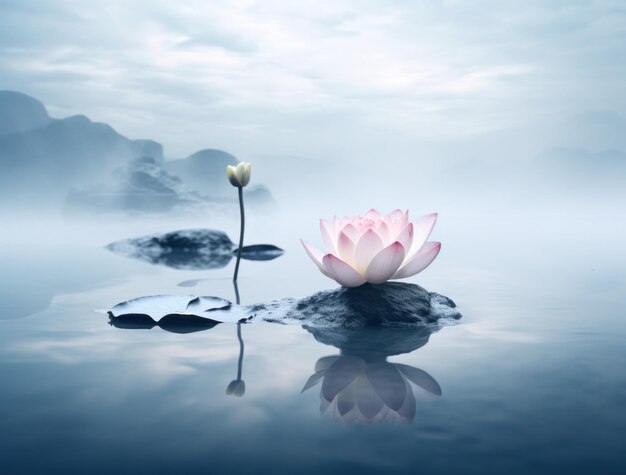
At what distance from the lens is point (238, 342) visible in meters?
2.63

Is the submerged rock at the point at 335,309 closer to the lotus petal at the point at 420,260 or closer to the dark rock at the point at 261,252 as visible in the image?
the lotus petal at the point at 420,260

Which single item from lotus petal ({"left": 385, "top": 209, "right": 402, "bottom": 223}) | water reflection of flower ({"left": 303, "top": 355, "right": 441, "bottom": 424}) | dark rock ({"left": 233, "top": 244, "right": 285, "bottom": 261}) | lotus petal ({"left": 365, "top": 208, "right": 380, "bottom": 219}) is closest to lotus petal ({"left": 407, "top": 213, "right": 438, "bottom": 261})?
lotus petal ({"left": 385, "top": 209, "right": 402, "bottom": 223})

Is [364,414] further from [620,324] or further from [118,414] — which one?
[620,324]

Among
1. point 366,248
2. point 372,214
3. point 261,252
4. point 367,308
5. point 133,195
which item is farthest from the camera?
point 133,195

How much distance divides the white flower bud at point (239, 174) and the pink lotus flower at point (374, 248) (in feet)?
4.47

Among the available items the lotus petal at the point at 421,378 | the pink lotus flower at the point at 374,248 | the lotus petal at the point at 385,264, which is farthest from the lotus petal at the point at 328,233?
the lotus petal at the point at 421,378

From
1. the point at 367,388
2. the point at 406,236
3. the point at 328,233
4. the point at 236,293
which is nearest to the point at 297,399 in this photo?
the point at 367,388

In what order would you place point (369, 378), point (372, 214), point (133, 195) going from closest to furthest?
point (369, 378) → point (372, 214) → point (133, 195)

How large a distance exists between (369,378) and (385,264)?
3.24ft

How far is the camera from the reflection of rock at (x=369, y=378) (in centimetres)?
167

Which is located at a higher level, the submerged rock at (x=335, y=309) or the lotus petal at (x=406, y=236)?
the lotus petal at (x=406, y=236)

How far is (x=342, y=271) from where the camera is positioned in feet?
9.59

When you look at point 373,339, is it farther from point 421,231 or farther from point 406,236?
point 421,231

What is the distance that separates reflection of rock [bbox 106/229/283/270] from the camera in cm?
860
